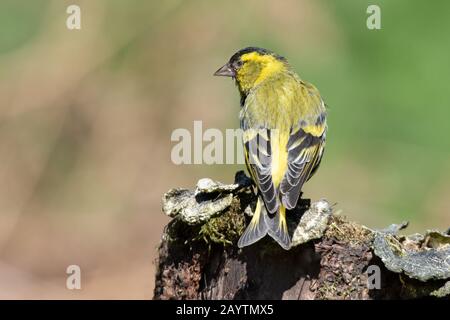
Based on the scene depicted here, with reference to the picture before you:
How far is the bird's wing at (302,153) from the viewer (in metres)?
6.01

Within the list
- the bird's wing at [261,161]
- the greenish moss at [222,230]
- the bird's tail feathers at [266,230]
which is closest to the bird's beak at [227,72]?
the bird's wing at [261,161]

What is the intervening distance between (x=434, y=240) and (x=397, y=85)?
209 inches

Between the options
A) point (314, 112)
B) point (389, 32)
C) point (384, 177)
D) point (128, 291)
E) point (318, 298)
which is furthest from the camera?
point (389, 32)

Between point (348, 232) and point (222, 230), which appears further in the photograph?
point (222, 230)

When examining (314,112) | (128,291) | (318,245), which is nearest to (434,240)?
(318,245)

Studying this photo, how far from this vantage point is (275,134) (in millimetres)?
6566

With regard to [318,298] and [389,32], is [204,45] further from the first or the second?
[318,298]

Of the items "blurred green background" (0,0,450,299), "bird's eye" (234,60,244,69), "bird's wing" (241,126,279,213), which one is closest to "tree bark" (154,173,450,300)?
"bird's wing" (241,126,279,213)

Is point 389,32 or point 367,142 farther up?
point 389,32

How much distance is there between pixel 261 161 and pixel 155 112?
5015mm

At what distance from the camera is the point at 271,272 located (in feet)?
18.2

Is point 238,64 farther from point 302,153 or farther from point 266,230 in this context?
point 266,230

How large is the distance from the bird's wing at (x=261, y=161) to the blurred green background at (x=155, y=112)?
350cm

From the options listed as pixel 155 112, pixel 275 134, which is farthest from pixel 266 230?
pixel 155 112
